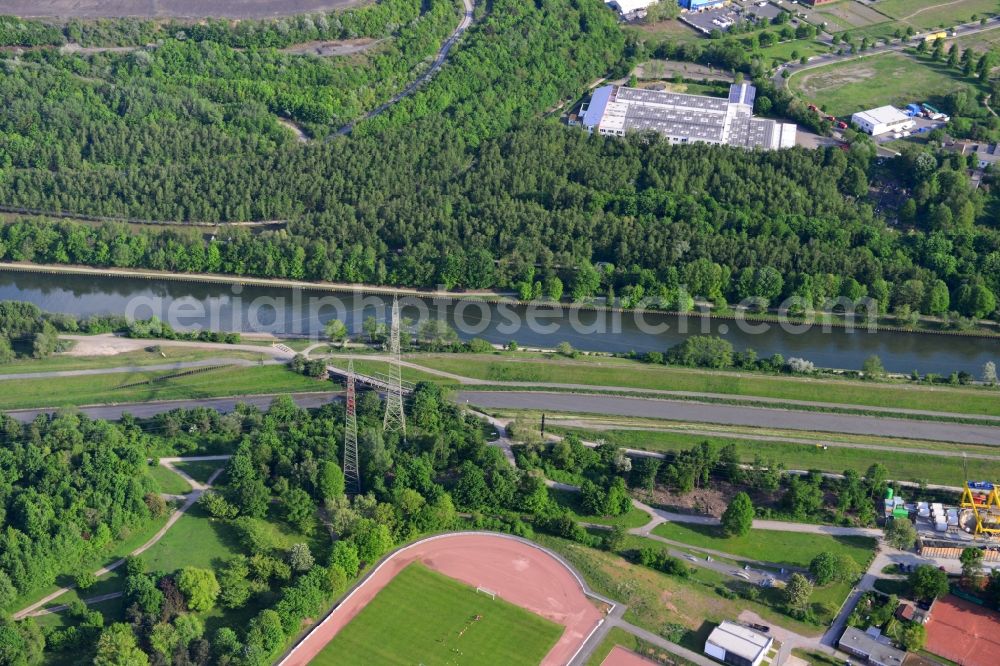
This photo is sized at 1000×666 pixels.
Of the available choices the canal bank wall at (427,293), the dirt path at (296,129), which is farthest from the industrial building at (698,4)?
the canal bank wall at (427,293)

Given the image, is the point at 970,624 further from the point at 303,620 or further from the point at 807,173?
the point at 807,173

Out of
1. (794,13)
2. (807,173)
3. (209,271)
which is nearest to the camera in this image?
(209,271)

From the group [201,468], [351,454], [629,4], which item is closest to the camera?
[351,454]

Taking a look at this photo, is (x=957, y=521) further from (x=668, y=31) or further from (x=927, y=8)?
(x=927, y=8)

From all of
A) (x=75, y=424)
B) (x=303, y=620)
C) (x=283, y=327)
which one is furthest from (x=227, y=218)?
(x=303, y=620)

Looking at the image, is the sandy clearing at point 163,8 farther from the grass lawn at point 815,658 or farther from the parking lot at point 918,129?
the grass lawn at point 815,658

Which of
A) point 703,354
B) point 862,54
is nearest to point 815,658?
point 703,354
